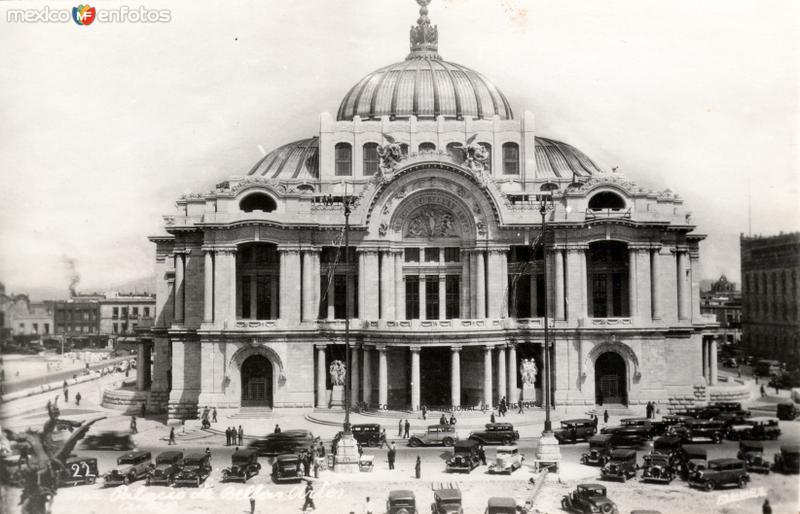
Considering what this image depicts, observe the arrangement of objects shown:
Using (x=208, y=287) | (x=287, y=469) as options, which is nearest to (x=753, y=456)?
(x=287, y=469)

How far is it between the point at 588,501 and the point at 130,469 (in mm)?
20329

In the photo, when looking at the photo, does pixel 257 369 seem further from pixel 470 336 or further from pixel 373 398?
pixel 470 336

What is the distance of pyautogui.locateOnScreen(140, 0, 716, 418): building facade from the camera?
54.9m

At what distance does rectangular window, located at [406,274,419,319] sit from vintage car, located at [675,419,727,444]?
20.5 m

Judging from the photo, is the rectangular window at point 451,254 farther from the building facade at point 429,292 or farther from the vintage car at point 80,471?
the vintage car at point 80,471

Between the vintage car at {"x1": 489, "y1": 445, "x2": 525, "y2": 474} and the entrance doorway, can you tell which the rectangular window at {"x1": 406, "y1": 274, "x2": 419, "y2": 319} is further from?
the vintage car at {"x1": 489, "y1": 445, "x2": 525, "y2": 474}

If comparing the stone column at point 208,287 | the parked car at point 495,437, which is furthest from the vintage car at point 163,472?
the stone column at point 208,287

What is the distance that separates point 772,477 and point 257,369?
3320 centimetres

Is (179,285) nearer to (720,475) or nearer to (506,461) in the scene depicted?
(506,461)

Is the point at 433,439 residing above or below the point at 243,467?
above

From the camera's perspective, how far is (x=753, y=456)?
36781mm

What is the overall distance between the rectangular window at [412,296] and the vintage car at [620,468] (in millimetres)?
23369

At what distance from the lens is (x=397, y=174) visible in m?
55.9

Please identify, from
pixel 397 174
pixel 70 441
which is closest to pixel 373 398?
pixel 397 174
